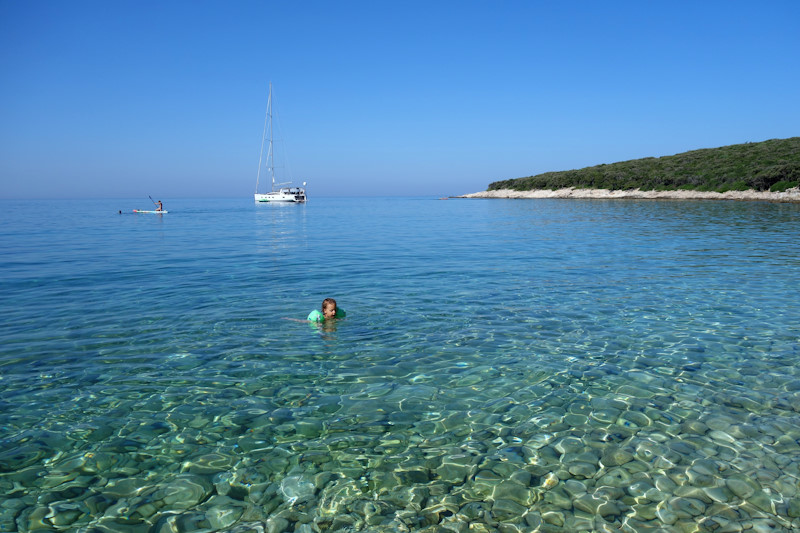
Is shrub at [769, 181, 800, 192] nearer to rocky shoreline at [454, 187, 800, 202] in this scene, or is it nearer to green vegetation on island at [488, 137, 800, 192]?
green vegetation on island at [488, 137, 800, 192]

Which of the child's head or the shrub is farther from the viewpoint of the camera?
the shrub

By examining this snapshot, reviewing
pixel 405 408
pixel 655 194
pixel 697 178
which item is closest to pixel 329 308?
pixel 405 408

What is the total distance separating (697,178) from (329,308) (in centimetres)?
9183

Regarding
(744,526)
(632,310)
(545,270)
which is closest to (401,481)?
(744,526)

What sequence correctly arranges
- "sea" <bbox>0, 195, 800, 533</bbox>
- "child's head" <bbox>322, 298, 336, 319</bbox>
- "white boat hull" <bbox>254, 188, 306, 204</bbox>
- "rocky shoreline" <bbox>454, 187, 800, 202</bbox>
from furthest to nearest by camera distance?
"white boat hull" <bbox>254, 188, 306, 204</bbox>
"rocky shoreline" <bbox>454, 187, 800, 202</bbox>
"child's head" <bbox>322, 298, 336, 319</bbox>
"sea" <bbox>0, 195, 800, 533</bbox>

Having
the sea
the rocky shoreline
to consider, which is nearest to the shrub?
the rocky shoreline

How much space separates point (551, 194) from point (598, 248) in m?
89.4

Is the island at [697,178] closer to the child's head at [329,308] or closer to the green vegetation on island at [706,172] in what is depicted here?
the green vegetation on island at [706,172]

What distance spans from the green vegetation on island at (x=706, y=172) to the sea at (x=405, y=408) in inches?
2754

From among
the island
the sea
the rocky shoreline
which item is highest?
the island

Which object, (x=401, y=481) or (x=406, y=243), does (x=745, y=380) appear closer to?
(x=401, y=481)

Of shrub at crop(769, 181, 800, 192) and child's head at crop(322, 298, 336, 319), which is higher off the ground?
shrub at crop(769, 181, 800, 192)

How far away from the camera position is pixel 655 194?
8731 centimetres

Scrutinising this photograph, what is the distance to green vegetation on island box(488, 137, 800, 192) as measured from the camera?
2790 inches
